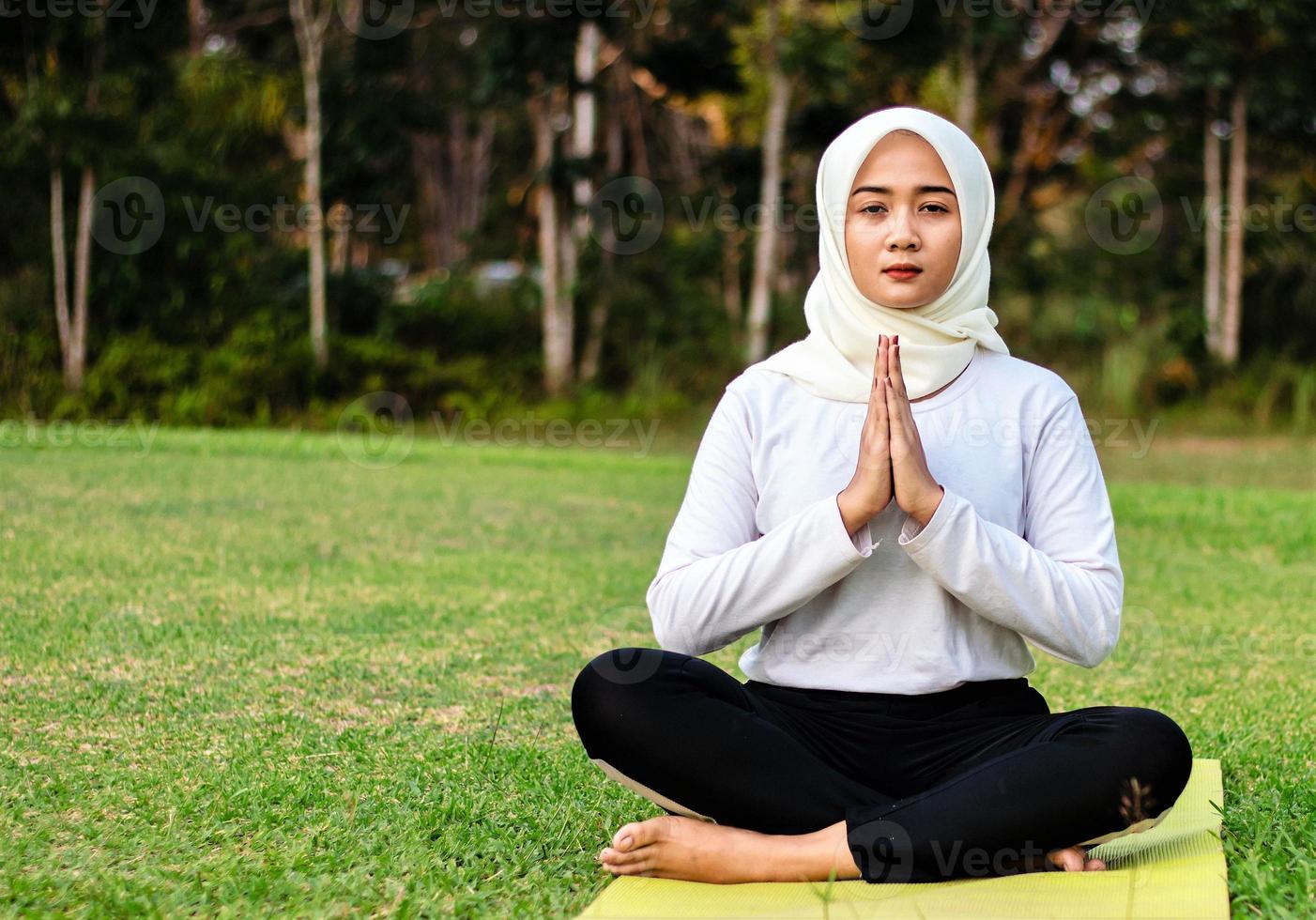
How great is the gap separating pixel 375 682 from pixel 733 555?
1.67 meters

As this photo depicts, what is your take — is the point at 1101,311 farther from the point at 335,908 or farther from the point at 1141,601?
the point at 335,908

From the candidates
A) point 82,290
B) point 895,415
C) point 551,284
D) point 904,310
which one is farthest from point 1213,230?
point 895,415

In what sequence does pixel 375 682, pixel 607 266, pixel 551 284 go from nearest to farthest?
pixel 375 682
pixel 551 284
pixel 607 266

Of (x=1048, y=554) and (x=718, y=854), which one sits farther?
(x=1048, y=554)

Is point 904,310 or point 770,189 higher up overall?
point 770,189

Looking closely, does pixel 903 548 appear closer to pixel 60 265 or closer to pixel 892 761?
pixel 892 761

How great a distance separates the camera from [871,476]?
2.32 meters

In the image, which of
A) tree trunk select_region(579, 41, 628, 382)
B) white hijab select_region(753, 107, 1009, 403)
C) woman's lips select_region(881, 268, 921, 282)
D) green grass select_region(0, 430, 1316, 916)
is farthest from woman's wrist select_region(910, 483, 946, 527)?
tree trunk select_region(579, 41, 628, 382)

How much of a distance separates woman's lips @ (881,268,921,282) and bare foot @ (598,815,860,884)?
0.92 meters

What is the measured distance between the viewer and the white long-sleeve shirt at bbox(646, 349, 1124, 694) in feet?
7.75

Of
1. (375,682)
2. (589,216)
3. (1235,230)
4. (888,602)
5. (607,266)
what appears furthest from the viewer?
(607,266)

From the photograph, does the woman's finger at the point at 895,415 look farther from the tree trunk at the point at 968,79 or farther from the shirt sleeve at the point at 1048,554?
the tree trunk at the point at 968,79

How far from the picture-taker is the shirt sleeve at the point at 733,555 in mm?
2359

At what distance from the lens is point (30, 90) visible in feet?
42.1
